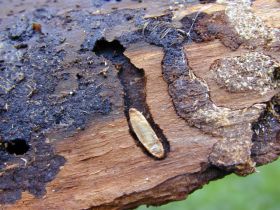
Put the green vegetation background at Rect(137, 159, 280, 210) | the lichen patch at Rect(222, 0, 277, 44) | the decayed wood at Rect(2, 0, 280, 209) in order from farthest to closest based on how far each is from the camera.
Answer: the green vegetation background at Rect(137, 159, 280, 210)
the lichen patch at Rect(222, 0, 277, 44)
the decayed wood at Rect(2, 0, 280, 209)

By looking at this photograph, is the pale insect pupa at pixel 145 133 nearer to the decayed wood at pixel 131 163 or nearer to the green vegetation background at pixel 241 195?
the decayed wood at pixel 131 163

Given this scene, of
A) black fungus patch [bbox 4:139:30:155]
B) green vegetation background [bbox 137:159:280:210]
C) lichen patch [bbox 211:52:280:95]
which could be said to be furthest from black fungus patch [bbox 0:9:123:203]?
green vegetation background [bbox 137:159:280:210]

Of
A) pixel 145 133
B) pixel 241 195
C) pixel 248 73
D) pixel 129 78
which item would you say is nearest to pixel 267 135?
pixel 248 73

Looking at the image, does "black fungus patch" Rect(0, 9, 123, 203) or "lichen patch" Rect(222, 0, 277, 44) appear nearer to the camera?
"black fungus patch" Rect(0, 9, 123, 203)

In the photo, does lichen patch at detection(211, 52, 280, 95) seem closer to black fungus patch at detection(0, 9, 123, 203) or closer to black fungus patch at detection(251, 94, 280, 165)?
black fungus patch at detection(251, 94, 280, 165)

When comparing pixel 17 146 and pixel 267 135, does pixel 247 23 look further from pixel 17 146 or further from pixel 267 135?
pixel 17 146

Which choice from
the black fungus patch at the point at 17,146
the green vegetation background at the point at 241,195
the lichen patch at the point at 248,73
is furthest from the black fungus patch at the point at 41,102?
the green vegetation background at the point at 241,195
